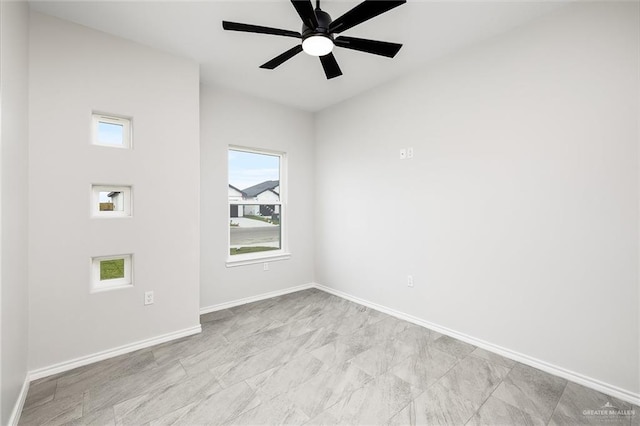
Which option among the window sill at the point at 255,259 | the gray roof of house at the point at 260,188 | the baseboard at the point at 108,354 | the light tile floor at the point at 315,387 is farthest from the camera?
the gray roof of house at the point at 260,188

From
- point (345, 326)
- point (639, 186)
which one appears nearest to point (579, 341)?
point (639, 186)

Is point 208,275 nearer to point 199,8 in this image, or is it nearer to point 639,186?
point 199,8

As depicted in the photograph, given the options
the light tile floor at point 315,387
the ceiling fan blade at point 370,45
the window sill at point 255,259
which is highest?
the ceiling fan blade at point 370,45

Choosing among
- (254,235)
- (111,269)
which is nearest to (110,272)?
(111,269)

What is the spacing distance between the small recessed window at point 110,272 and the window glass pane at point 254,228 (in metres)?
1.37

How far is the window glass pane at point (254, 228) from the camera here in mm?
3967

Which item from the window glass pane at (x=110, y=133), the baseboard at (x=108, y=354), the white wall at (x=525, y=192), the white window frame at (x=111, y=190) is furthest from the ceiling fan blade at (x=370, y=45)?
the baseboard at (x=108, y=354)

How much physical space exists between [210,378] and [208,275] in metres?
1.58

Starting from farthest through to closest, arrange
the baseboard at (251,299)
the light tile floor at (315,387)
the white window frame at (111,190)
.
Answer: the baseboard at (251,299), the white window frame at (111,190), the light tile floor at (315,387)

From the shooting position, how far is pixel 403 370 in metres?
2.29

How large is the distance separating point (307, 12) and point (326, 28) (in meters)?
0.20

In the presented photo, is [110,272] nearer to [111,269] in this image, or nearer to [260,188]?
[111,269]

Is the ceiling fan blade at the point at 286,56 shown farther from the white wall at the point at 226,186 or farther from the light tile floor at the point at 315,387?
the light tile floor at the point at 315,387

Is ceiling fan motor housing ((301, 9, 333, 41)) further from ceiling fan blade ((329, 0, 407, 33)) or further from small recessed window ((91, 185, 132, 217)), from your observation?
small recessed window ((91, 185, 132, 217))
